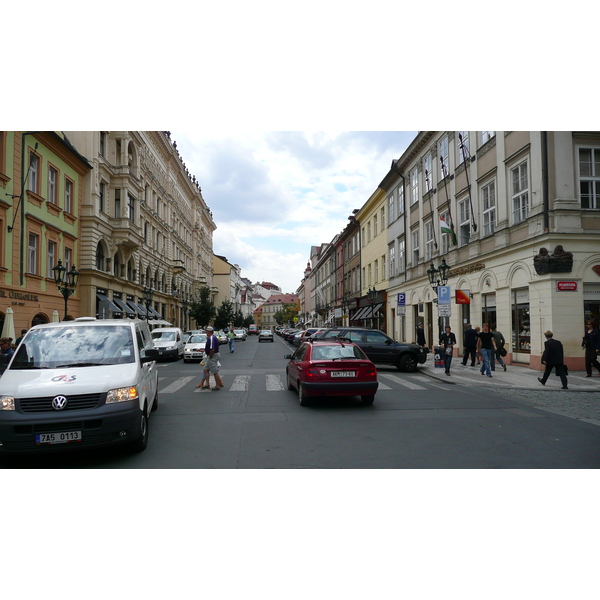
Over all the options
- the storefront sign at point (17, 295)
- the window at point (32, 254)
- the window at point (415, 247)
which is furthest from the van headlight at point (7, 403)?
the window at point (415, 247)

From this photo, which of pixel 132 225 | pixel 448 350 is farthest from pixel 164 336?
pixel 448 350

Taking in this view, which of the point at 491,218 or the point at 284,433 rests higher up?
the point at 491,218

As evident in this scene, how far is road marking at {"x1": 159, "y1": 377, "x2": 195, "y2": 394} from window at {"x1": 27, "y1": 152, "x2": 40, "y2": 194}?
13.8 meters

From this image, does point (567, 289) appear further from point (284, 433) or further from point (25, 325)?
point (25, 325)

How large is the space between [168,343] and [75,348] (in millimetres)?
20660

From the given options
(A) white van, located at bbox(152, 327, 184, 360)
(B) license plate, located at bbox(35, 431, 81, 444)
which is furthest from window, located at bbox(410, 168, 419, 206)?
(B) license plate, located at bbox(35, 431, 81, 444)

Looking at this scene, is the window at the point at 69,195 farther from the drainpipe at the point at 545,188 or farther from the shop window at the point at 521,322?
the drainpipe at the point at 545,188

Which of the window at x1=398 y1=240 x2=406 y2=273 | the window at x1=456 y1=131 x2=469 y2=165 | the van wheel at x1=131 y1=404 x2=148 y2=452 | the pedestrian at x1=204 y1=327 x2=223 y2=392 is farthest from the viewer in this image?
the window at x1=398 y1=240 x2=406 y2=273

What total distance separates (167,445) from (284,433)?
6.11ft

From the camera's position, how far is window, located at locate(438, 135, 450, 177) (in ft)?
93.0

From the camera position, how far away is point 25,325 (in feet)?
77.4

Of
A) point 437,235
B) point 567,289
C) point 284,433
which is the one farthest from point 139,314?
point 284,433

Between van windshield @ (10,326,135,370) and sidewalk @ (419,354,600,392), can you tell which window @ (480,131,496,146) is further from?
van windshield @ (10,326,135,370)

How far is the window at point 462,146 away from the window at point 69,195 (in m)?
21.8
